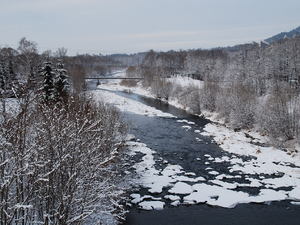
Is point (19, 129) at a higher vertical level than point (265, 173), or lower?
higher

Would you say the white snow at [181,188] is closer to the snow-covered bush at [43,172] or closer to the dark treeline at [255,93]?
the snow-covered bush at [43,172]

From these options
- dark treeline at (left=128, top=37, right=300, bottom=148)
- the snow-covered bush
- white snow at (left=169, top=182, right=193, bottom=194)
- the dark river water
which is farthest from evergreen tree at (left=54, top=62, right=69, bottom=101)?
the snow-covered bush

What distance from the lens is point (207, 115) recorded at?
Result: 45719mm

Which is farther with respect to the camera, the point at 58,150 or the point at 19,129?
the point at 58,150

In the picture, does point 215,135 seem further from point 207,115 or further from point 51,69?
point 51,69

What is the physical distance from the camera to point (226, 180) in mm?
21531

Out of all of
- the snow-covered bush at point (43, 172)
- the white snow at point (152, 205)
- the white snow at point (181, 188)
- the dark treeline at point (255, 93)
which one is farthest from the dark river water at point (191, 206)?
the snow-covered bush at point (43, 172)

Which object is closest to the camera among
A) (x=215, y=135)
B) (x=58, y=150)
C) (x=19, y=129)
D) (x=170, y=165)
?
(x=19, y=129)

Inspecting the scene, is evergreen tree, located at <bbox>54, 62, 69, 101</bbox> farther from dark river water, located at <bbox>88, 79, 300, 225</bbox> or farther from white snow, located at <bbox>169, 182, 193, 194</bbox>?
white snow, located at <bbox>169, 182, 193, 194</bbox>

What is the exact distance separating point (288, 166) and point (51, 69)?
22664 mm

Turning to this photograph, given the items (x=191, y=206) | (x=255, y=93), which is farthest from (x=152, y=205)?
(x=255, y=93)

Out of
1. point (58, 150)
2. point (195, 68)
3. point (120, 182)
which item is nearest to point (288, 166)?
point (120, 182)

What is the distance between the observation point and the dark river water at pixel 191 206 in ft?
53.4

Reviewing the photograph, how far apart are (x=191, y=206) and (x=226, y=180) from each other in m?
4.61
